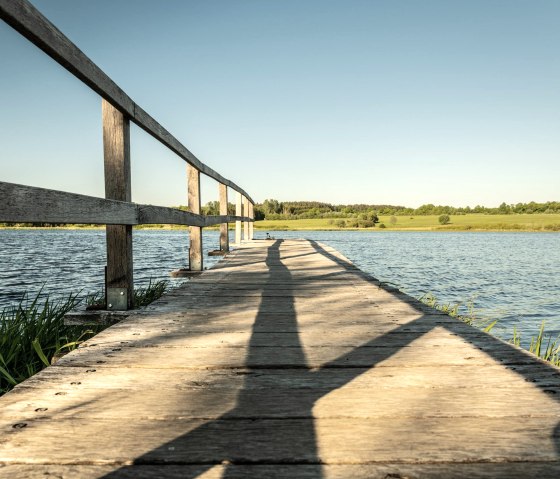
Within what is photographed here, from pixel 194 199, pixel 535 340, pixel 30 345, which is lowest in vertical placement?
pixel 535 340

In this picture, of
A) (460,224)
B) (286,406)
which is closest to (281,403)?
(286,406)

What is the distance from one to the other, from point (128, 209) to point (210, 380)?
154 cm

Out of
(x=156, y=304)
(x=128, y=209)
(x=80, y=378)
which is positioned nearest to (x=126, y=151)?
(x=128, y=209)

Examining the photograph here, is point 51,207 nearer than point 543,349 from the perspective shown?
Yes

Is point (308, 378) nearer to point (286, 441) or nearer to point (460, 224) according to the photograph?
point (286, 441)

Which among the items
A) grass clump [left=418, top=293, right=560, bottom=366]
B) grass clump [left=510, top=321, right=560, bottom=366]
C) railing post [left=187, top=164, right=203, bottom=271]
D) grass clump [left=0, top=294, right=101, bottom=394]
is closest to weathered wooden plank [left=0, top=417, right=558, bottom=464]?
grass clump [left=0, top=294, right=101, bottom=394]

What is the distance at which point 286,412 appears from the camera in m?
1.33

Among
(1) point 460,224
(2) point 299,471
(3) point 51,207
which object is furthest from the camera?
(1) point 460,224

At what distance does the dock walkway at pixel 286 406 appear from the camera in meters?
1.05

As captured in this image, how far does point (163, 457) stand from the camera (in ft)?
3.51

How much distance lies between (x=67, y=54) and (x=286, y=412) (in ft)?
6.17

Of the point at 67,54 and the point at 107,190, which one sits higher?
the point at 67,54

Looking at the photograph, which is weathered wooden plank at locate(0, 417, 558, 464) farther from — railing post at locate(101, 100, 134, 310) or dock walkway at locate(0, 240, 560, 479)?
railing post at locate(101, 100, 134, 310)

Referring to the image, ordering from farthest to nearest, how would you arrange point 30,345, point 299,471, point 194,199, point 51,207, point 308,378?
point 194,199 < point 30,345 < point 51,207 < point 308,378 < point 299,471
